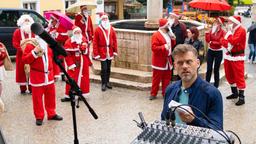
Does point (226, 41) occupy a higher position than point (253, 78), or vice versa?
point (226, 41)

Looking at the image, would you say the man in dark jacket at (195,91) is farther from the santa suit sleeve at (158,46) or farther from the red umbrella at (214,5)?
the red umbrella at (214,5)

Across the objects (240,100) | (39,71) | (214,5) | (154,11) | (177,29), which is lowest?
(240,100)

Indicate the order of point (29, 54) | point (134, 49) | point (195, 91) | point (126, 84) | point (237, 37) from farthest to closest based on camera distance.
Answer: point (134, 49), point (126, 84), point (237, 37), point (29, 54), point (195, 91)

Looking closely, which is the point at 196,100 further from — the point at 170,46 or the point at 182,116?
the point at 170,46

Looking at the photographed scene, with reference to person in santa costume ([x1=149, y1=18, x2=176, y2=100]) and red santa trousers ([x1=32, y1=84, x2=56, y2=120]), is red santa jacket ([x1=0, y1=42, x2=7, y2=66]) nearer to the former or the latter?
red santa trousers ([x1=32, y1=84, x2=56, y2=120])

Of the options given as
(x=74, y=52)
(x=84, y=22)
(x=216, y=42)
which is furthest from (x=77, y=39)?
(x=216, y=42)

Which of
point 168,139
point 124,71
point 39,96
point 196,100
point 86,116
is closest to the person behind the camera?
point 168,139

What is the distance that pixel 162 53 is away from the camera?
831cm

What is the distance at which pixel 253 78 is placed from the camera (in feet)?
35.6

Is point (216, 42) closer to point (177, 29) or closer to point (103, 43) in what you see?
point (177, 29)

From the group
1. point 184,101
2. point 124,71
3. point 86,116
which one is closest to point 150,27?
point 124,71

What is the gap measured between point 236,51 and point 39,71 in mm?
3847

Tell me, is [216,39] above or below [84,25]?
below

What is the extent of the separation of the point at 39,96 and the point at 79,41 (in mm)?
1793
